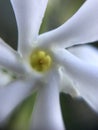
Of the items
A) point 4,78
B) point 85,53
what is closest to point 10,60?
point 4,78

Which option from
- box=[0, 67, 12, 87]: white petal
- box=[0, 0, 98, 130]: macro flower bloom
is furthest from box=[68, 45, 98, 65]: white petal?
box=[0, 67, 12, 87]: white petal

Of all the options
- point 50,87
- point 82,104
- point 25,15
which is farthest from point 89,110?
point 25,15

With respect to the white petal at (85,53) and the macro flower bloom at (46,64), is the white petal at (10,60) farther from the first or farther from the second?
the white petal at (85,53)

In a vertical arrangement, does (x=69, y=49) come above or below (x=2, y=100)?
above

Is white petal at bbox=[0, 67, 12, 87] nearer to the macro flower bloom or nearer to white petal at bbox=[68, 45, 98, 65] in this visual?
the macro flower bloom

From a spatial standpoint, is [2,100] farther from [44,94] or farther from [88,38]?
[88,38]
